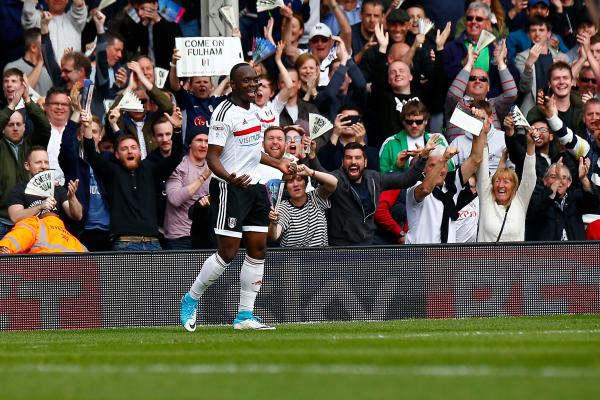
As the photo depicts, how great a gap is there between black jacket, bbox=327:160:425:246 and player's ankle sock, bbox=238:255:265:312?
2764mm

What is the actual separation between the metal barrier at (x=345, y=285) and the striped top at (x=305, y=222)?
1.73ft

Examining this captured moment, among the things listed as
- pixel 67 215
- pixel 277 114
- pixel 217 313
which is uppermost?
pixel 277 114

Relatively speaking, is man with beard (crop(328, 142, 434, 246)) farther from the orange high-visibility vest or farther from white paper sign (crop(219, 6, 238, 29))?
the orange high-visibility vest

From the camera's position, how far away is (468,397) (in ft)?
21.6

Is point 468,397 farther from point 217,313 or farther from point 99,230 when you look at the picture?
point 99,230

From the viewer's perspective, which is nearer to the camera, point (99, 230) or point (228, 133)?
point (228, 133)

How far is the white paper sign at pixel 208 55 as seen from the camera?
16234 mm

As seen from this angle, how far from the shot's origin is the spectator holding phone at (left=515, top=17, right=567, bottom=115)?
18609mm

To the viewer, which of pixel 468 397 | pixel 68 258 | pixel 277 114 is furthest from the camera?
pixel 277 114

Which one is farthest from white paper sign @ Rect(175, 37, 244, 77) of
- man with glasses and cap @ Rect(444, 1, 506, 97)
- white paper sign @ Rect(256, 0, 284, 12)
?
man with glasses and cap @ Rect(444, 1, 506, 97)

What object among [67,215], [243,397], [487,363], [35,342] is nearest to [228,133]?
[35,342]

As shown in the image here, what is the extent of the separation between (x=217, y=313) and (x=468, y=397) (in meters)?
8.38

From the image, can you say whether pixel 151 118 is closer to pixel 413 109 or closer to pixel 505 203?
pixel 413 109

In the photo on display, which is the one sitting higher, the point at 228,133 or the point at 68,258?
the point at 228,133
